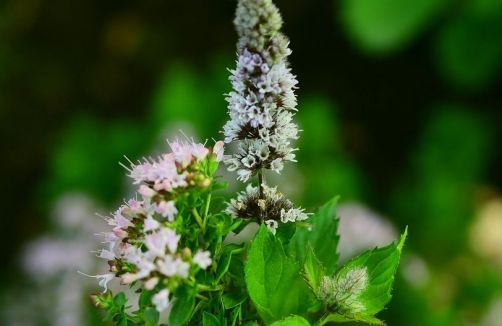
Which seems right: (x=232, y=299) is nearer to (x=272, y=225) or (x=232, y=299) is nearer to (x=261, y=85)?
(x=272, y=225)

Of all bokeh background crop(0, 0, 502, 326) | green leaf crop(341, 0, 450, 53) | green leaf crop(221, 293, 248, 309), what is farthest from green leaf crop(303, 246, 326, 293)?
green leaf crop(341, 0, 450, 53)

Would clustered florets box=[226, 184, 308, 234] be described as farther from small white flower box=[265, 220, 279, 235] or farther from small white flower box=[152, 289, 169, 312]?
small white flower box=[152, 289, 169, 312]

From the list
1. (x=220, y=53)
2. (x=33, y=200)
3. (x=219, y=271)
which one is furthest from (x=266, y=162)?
(x=33, y=200)

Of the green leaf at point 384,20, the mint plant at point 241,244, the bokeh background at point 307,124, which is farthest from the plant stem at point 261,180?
the green leaf at point 384,20

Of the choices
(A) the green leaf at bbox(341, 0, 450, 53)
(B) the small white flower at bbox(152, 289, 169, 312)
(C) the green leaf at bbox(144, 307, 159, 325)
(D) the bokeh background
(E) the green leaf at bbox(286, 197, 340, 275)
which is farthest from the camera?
(A) the green leaf at bbox(341, 0, 450, 53)

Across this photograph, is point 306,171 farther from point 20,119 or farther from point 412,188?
point 20,119

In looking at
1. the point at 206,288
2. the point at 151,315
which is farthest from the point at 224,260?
the point at 151,315

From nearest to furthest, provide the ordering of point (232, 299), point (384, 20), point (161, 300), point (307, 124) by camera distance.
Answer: point (161, 300) → point (232, 299) → point (307, 124) → point (384, 20)
